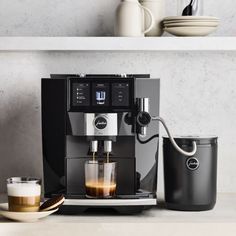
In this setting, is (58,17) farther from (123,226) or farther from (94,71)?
(123,226)

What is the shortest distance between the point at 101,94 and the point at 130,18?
12.3 inches

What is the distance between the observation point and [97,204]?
2.08 metres

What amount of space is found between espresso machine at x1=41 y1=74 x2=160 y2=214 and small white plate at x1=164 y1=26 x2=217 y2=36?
22 cm

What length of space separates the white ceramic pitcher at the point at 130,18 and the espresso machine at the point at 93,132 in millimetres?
188

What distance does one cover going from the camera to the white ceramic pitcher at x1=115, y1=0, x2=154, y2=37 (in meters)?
2.30

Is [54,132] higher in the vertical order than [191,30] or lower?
lower

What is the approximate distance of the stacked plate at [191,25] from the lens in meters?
2.30

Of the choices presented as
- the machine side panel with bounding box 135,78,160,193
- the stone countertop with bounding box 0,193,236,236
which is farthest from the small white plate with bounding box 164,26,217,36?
the stone countertop with bounding box 0,193,236,236

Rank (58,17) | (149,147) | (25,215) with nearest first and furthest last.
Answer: (25,215), (149,147), (58,17)

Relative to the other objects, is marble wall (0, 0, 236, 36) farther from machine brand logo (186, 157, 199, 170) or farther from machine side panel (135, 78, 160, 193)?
machine brand logo (186, 157, 199, 170)

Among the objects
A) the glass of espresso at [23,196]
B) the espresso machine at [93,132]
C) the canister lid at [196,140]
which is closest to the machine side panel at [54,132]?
the espresso machine at [93,132]

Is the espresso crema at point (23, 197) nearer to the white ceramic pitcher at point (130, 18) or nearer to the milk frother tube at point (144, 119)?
the milk frother tube at point (144, 119)

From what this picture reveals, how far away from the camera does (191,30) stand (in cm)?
232

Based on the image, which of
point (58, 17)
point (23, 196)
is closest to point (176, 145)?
point (23, 196)
